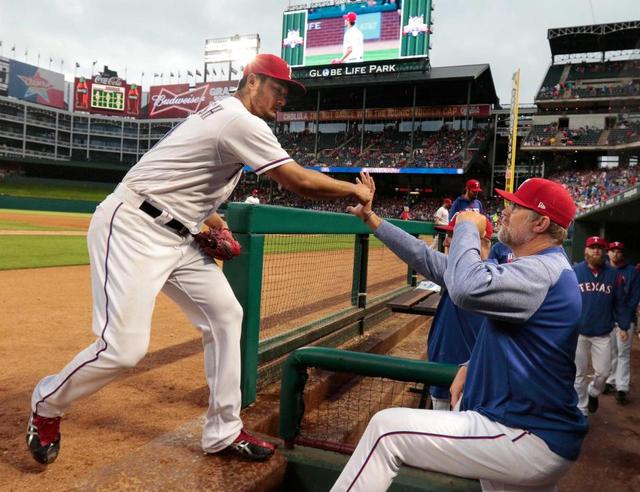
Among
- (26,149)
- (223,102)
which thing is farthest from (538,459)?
(26,149)

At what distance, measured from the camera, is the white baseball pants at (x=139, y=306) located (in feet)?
6.73

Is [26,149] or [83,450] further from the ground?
[26,149]

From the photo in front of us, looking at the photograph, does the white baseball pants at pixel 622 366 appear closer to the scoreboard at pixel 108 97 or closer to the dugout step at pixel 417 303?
the dugout step at pixel 417 303

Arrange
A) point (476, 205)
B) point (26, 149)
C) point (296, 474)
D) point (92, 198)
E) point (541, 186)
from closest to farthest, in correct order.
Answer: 1. point (541, 186)
2. point (296, 474)
3. point (476, 205)
4. point (92, 198)
5. point (26, 149)

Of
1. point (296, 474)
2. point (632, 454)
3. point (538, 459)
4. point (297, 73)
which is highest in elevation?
point (297, 73)

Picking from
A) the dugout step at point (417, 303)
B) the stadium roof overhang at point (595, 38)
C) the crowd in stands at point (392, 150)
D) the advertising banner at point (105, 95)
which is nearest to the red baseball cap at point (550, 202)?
the dugout step at point (417, 303)

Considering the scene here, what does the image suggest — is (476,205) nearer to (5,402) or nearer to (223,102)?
(223,102)

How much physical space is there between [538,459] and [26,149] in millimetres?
69575

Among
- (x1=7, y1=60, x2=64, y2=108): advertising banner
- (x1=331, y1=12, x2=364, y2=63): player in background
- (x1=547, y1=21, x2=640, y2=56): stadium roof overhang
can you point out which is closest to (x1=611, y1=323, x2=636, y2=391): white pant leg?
(x1=331, y1=12, x2=364, y2=63): player in background

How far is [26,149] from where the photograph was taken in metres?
59.8

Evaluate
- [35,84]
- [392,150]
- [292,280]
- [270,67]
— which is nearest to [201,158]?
[270,67]

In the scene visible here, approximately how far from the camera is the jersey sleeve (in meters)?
2.09

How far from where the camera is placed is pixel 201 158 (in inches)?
86.9

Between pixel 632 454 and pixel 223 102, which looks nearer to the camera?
pixel 223 102
